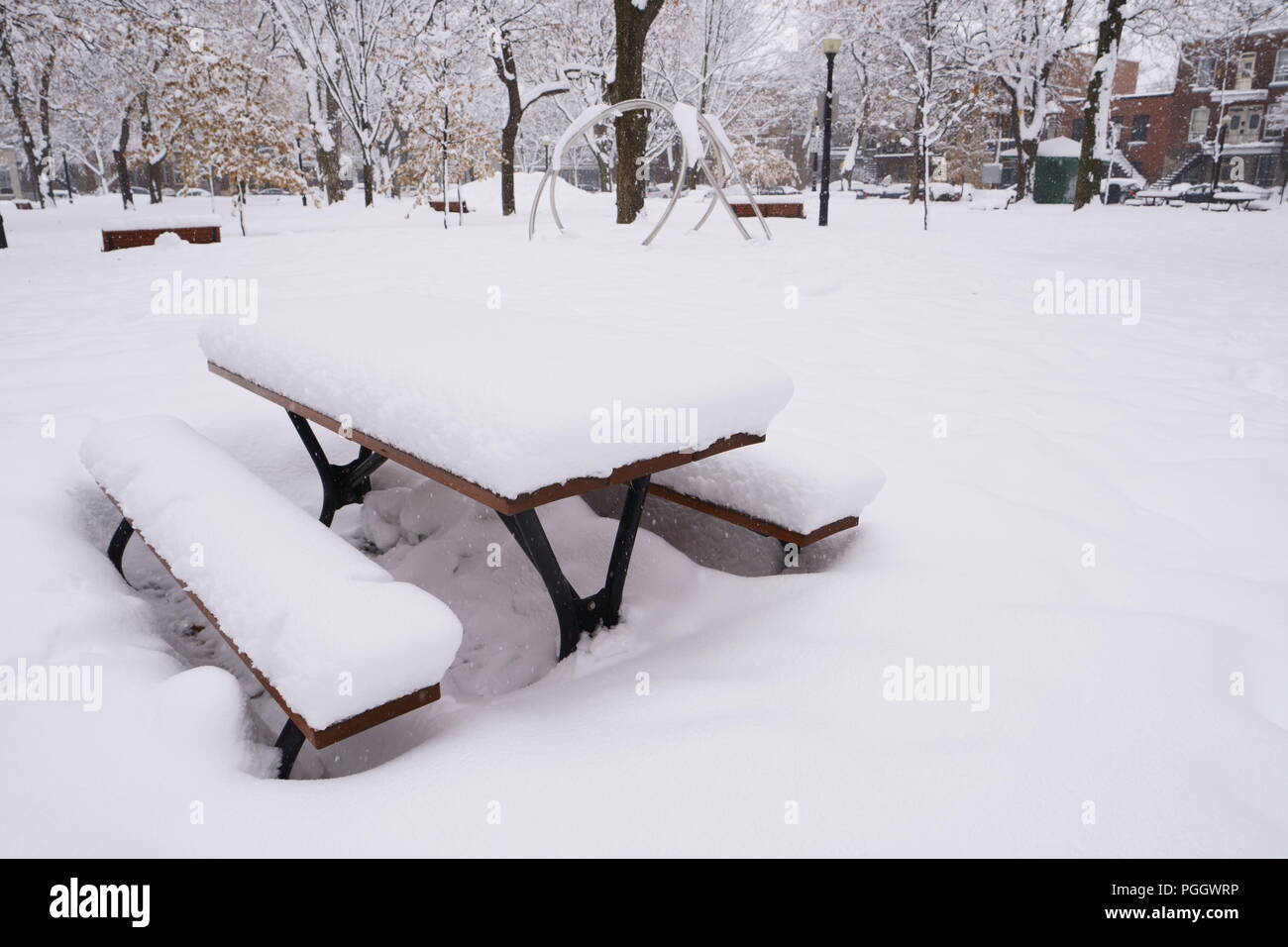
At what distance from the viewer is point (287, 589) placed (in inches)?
66.2

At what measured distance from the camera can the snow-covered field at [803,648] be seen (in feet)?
4.62

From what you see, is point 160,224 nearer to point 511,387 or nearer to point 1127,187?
point 511,387

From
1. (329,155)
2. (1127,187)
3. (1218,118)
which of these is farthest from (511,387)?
(1218,118)

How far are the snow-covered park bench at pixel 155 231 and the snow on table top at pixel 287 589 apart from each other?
10211 millimetres

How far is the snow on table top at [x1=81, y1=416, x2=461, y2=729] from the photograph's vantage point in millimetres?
1476

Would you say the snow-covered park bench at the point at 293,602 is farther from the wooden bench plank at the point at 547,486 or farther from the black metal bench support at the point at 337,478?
the black metal bench support at the point at 337,478

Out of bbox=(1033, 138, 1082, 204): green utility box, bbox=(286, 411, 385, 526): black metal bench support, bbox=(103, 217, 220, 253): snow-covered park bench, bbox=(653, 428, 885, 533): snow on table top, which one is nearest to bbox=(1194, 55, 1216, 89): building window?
bbox=(1033, 138, 1082, 204): green utility box

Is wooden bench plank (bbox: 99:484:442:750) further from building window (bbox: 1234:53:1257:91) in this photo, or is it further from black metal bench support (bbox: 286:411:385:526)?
building window (bbox: 1234:53:1257:91)

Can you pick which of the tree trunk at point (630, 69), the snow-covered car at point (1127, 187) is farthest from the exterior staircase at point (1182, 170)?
the tree trunk at point (630, 69)

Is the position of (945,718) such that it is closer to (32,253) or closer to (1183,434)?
(1183,434)

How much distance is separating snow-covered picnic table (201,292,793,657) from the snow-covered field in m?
0.12

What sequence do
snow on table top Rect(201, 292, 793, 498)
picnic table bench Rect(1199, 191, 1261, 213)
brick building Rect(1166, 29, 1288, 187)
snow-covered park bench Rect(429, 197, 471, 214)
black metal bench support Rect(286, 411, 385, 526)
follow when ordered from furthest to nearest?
brick building Rect(1166, 29, 1288, 187), picnic table bench Rect(1199, 191, 1261, 213), snow-covered park bench Rect(429, 197, 471, 214), black metal bench support Rect(286, 411, 385, 526), snow on table top Rect(201, 292, 793, 498)

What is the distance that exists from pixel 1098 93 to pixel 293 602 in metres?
18.6
